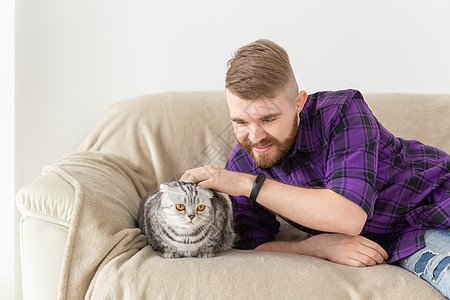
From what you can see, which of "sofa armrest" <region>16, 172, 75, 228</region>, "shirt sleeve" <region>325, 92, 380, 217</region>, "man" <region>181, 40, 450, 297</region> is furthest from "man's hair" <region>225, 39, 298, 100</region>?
"sofa armrest" <region>16, 172, 75, 228</region>

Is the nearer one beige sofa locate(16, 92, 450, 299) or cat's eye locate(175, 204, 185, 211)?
beige sofa locate(16, 92, 450, 299)

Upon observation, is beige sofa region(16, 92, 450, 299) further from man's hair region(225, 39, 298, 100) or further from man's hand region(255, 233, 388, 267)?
man's hair region(225, 39, 298, 100)

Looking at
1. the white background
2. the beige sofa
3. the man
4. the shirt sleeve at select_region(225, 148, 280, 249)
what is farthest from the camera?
the white background

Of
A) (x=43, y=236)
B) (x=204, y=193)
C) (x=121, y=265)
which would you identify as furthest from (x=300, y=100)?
(x=43, y=236)

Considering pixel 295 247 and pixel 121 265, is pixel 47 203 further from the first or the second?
pixel 295 247

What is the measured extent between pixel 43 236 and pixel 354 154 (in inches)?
38.9

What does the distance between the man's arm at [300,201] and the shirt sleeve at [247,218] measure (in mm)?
246

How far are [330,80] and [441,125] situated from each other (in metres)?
0.64

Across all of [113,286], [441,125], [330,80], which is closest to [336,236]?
[113,286]

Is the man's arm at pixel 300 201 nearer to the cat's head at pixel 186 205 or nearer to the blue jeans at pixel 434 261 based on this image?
the cat's head at pixel 186 205

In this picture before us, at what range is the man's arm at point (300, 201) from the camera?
1451 mm

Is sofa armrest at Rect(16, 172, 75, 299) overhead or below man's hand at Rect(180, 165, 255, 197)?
below

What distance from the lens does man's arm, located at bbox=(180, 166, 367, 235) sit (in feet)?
4.76

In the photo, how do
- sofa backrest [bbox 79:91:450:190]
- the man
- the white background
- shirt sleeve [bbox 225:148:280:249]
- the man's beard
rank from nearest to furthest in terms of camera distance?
the man
the man's beard
shirt sleeve [bbox 225:148:280:249]
sofa backrest [bbox 79:91:450:190]
the white background
